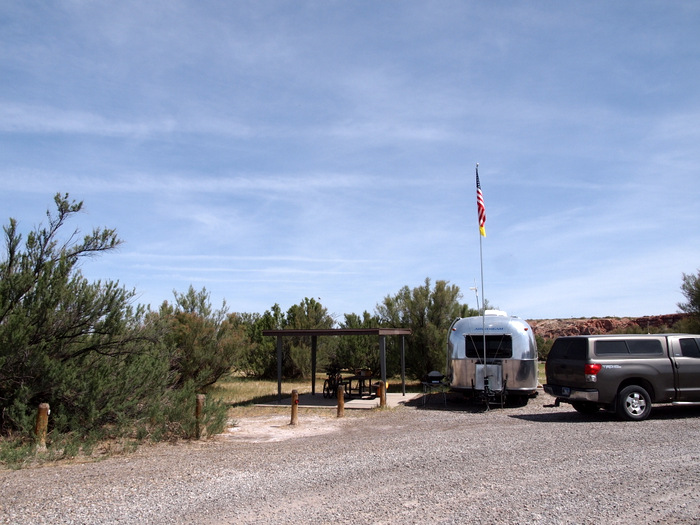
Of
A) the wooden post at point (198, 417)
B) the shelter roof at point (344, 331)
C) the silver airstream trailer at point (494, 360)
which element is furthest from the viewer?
the shelter roof at point (344, 331)

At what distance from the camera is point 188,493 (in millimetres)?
6121

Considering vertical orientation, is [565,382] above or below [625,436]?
above

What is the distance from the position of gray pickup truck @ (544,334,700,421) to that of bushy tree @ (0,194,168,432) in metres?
8.00

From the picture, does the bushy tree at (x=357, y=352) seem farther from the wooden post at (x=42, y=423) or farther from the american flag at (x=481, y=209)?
the wooden post at (x=42, y=423)

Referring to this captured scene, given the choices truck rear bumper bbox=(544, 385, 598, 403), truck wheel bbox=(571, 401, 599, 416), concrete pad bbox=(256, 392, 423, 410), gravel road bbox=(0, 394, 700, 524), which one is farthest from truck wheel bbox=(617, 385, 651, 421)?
concrete pad bbox=(256, 392, 423, 410)

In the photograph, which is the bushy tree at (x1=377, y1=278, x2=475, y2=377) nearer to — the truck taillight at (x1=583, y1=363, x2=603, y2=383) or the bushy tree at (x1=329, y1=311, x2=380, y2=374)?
the bushy tree at (x1=329, y1=311, x2=380, y2=374)

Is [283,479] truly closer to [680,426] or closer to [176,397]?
[176,397]

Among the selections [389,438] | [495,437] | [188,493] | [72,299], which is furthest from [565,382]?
[72,299]

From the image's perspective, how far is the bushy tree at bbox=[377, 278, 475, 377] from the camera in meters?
21.0

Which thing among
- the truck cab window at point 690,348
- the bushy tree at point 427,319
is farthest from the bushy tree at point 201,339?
the truck cab window at point 690,348

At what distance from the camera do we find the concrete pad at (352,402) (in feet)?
51.4

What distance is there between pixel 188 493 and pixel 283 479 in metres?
1.07

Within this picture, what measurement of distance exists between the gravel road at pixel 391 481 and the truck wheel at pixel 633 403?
2.93ft

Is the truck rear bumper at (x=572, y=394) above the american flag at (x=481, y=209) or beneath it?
beneath
